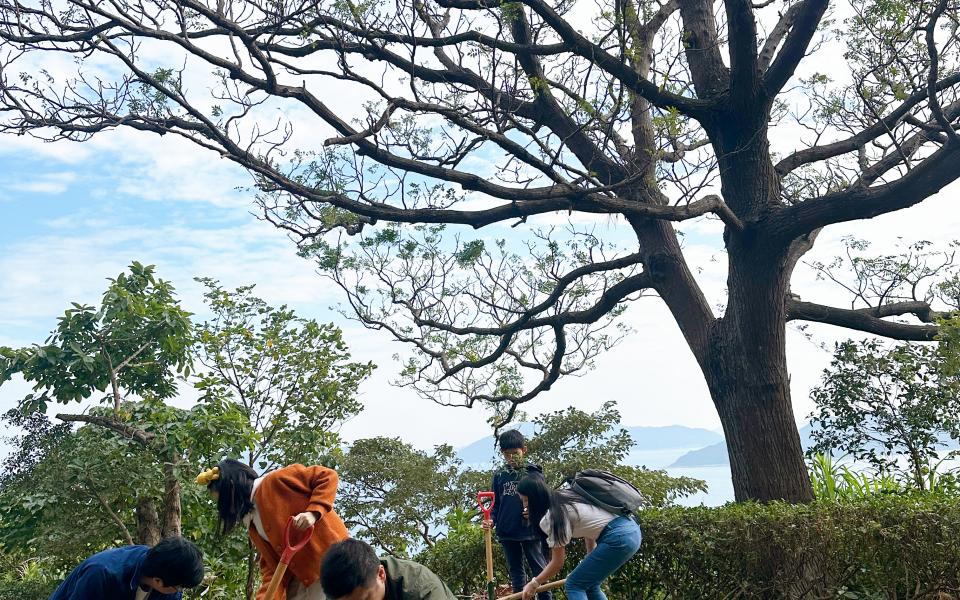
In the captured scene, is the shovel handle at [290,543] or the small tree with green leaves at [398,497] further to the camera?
the small tree with green leaves at [398,497]

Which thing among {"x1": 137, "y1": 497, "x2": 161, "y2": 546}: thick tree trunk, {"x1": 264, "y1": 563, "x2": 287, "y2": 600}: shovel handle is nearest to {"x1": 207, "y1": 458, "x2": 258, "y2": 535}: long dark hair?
{"x1": 264, "y1": 563, "x2": 287, "y2": 600}: shovel handle

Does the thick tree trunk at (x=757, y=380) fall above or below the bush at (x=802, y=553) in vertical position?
above

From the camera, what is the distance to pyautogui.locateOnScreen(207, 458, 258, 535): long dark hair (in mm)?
3943

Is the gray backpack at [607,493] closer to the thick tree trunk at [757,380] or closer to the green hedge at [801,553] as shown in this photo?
the green hedge at [801,553]

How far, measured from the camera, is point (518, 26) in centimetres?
834

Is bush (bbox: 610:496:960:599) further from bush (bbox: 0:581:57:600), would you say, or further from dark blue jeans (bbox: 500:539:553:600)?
bush (bbox: 0:581:57:600)

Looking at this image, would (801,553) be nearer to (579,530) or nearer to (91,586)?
(579,530)

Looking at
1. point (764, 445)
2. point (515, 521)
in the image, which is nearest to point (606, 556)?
point (515, 521)

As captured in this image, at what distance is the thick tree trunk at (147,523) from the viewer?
248 inches

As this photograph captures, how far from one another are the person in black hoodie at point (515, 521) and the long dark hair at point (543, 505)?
1056 millimetres

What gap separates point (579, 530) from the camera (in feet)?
15.4

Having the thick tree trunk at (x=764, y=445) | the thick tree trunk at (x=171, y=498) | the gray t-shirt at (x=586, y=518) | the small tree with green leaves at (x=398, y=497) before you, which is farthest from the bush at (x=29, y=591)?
the thick tree trunk at (x=764, y=445)

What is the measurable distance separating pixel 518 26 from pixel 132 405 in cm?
497

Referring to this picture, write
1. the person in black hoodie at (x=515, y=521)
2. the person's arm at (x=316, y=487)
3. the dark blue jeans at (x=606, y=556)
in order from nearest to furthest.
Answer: the person's arm at (x=316, y=487) < the dark blue jeans at (x=606, y=556) < the person in black hoodie at (x=515, y=521)
